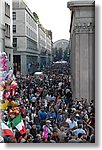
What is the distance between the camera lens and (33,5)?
18.4 ft

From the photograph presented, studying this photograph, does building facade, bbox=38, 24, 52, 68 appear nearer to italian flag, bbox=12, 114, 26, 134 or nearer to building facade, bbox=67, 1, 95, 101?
building facade, bbox=67, 1, 95, 101

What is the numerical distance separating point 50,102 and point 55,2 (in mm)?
1428

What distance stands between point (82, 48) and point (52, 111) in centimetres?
99

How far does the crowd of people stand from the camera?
213 inches

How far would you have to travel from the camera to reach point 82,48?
18.2ft

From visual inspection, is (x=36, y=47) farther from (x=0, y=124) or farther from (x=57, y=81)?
(x=0, y=124)

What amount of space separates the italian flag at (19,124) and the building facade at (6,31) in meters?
0.76

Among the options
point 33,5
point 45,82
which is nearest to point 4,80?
point 45,82

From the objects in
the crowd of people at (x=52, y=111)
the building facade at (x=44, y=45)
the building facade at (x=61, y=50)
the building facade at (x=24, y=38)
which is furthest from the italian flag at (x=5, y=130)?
the building facade at (x=61, y=50)

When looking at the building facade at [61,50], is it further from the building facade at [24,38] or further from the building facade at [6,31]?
the building facade at [6,31]

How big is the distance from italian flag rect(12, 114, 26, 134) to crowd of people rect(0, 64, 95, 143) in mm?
43

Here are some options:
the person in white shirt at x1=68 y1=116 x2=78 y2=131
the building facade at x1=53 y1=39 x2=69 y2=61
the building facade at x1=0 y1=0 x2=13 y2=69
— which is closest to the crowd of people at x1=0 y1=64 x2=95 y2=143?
the person in white shirt at x1=68 y1=116 x2=78 y2=131

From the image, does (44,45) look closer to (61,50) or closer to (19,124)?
(61,50)

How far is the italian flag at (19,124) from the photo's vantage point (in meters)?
5.49
